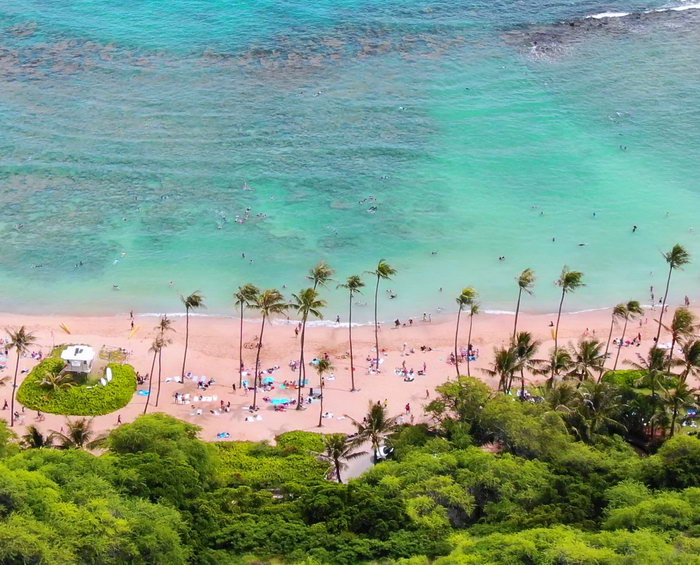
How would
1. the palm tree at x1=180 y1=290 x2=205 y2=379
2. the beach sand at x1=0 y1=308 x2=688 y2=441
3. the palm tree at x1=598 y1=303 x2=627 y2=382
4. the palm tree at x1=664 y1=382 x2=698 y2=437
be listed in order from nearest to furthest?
the palm tree at x1=664 y1=382 x2=698 y2=437 < the beach sand at x1=0 y1=308 x2=688 y2=441 < the palm tree at x1=598 y1=303 x2=627 y2=382 < the palm tree at x1=180 y1=290 x2=205 y2=379

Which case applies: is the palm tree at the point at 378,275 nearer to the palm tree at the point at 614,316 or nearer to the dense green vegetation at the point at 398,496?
the dense green vegetation at the point at 398,496

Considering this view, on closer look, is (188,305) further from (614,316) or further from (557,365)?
(614,316)

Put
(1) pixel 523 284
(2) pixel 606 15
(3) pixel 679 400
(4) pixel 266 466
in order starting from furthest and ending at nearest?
1. (2) pixel 606 15
2. (1) pixel 523 284
3. (3) pixel 679 400
4. (4) pixel 266 466

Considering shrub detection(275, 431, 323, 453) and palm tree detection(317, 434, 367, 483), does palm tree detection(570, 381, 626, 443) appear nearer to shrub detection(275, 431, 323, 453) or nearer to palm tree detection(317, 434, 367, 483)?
palm tree detection(317, 434, 367, 483)

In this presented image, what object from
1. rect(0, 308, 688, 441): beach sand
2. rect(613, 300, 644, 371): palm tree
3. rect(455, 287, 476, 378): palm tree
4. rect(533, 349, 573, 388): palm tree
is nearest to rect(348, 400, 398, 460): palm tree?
rect(0, 308, 688, 441): beach sand

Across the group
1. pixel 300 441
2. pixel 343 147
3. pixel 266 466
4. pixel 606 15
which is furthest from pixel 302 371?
pixel 606 15
